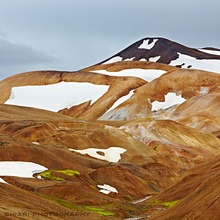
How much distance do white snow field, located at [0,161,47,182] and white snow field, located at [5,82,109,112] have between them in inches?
4714

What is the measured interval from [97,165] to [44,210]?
1268 inches

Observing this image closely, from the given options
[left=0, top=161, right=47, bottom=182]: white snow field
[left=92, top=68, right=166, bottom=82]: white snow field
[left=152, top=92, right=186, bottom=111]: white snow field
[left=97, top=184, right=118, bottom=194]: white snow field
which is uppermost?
[left=92, top=68, right=166, bottom=82]: white snow field

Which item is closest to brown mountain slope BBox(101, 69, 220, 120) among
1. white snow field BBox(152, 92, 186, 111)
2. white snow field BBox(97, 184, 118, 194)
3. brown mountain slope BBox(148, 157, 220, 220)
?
white snow field BBox(152, 92, 186, 111)

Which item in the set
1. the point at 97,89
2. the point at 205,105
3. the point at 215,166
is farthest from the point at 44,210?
the point at 97,89

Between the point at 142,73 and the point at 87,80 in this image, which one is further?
the point at 142,73

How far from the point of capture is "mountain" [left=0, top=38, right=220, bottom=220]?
38.5 m

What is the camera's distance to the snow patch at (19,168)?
159 ft

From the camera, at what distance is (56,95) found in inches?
7234

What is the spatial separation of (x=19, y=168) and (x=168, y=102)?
11168 cm

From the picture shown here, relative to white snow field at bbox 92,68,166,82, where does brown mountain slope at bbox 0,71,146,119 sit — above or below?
below

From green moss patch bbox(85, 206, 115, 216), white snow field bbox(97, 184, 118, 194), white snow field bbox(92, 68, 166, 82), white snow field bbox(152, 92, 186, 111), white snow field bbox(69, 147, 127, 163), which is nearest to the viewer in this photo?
green moss patch bbox(85, 206, 115, 216)

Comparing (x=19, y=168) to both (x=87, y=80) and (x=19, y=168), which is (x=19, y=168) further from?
(x=87, y=80)

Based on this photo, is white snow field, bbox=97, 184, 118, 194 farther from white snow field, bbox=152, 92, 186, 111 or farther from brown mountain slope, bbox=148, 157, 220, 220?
white snow field, bbox=152, 92, 186, 111

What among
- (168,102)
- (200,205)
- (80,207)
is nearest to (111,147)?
(80,207)
